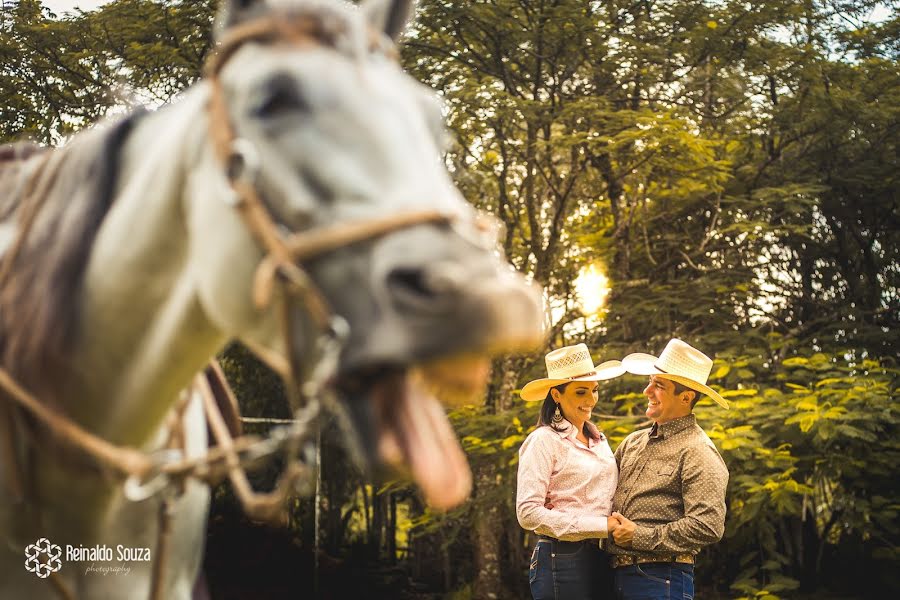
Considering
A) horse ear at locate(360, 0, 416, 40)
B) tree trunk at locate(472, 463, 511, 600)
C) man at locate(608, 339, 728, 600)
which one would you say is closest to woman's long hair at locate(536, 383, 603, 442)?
man at locate(608, 339, 728, 600)

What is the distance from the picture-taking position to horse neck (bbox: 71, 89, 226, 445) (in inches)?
50.4

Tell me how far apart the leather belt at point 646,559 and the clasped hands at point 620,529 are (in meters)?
0.10

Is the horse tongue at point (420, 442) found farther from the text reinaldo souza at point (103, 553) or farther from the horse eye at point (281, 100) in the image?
the text reinaldo souza at point (103, 553)

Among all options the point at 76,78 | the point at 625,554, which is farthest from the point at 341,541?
the point at 625,554

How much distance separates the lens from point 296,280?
1.07m

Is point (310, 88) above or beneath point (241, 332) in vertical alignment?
above

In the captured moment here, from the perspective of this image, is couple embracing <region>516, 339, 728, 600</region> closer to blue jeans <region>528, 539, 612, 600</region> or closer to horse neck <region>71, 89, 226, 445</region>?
blue jeans <region>528, 539, 612, 600</region>

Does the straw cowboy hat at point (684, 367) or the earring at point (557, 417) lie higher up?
the straw cowboy hat at point (684, 367)

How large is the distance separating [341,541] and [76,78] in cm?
517

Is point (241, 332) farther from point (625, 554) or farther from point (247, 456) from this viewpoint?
point (625, 554)

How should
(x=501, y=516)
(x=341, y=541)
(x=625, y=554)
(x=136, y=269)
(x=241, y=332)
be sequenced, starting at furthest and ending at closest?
1. (x=341, y=541)
2. (x=501, y=516)
3. (x=625, y=554)
4. (x=136, y=269)
5. (x=241, y=332)

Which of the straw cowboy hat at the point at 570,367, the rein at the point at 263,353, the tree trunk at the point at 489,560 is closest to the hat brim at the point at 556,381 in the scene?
the straw cowboy hat at the point at 570,367

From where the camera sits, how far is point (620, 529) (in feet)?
10.6

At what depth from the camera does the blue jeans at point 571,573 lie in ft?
11.2
